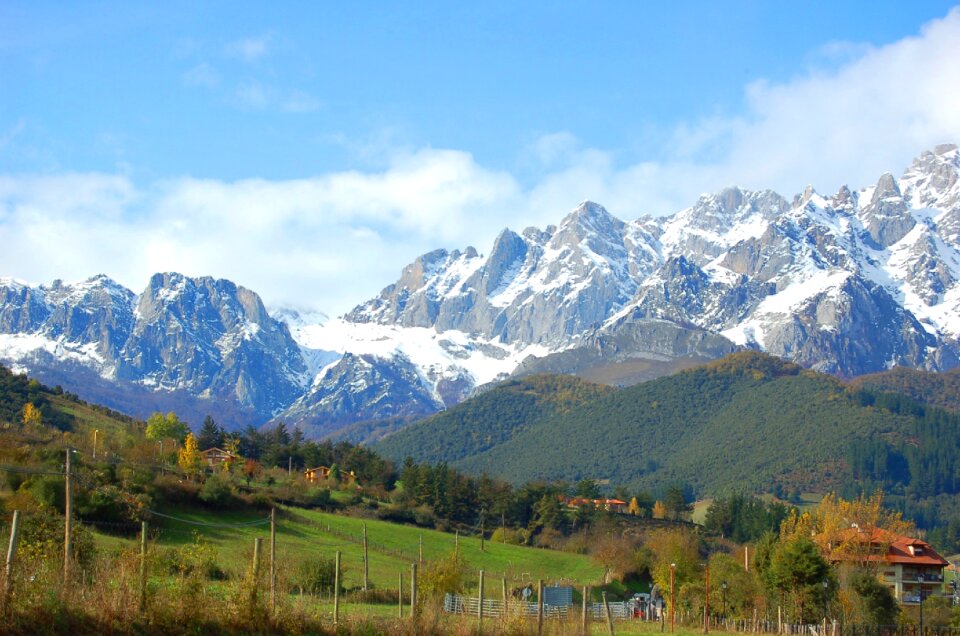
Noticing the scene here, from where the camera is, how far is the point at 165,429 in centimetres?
13550

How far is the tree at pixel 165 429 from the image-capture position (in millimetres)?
132125

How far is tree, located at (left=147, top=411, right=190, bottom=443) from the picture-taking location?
13212 cm

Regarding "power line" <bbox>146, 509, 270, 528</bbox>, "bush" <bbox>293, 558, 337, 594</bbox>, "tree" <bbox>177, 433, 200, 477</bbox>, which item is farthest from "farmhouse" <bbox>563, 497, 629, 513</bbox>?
"bush" <bbox>293, 558, 337, 594</bbox>

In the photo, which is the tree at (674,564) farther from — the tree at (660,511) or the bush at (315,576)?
the tree at (660,511)

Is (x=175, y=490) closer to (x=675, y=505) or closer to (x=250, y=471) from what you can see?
(x=250, y=471)

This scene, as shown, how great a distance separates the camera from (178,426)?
142 m

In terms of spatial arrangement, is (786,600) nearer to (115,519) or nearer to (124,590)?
(115,519)

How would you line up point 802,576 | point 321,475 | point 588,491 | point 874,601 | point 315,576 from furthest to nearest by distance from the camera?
point 588,491, point 321,475, point 874,601, point 802,576, point 315,576

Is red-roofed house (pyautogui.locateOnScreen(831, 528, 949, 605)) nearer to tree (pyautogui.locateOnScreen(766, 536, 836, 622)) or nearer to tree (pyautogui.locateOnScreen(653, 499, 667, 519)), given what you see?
tree (pyautogui.locateOnScreen(766, 536, 836, 622))

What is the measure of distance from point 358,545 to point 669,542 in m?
26.1

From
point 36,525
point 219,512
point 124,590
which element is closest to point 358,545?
point 219,512

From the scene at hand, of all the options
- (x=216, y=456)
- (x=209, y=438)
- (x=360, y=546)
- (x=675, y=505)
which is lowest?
(x=360, y=546)

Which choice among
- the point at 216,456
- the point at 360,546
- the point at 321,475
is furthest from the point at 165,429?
the point at 360,546

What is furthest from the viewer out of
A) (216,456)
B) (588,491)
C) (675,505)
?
(588,491)
